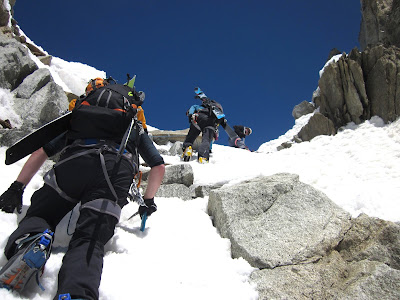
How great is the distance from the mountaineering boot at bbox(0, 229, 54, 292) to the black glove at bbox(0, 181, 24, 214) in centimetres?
93

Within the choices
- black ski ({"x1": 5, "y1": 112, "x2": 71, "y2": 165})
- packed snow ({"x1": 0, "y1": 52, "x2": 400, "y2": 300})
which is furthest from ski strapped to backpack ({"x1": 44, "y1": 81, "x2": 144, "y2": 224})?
packed snow ({"x1": 0, "y1": 52, "x2": 400, "y2": 300})

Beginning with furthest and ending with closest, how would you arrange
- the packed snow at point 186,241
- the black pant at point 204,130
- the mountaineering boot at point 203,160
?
the black pant at point 204,130 < the mountaineering boot at point 203,160 < the packed snow at point 186,241

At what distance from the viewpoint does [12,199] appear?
340 cm

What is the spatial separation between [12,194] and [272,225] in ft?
11.2

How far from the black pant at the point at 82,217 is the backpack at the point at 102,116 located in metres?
0.36

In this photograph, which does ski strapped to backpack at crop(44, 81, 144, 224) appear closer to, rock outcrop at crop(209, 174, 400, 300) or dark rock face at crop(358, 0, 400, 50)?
rock outcrop at crop(209, 174, 400, 300)

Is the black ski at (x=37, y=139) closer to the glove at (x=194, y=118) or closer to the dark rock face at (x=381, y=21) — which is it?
the glove at (x=194, y=118)

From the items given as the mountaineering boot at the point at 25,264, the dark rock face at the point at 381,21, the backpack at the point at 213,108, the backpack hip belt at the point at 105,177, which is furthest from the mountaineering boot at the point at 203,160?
the dark rock face at the point at 381,21

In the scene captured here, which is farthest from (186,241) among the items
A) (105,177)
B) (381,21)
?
(381,21)

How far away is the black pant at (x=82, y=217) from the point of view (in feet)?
8.28

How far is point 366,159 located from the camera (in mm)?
9594

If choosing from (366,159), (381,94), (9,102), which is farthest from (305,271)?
(381,94)

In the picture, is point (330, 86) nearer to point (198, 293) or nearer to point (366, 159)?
point (366, 159)

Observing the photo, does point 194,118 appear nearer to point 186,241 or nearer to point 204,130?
point 204,130
